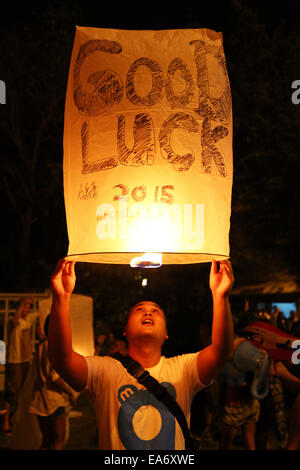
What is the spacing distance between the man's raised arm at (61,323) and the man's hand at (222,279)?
0.76m

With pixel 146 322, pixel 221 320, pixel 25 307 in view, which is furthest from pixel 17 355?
pixel 221 320

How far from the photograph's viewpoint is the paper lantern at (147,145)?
3.13 m

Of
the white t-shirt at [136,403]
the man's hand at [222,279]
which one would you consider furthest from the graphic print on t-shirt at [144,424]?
the man's hand at [222,279]

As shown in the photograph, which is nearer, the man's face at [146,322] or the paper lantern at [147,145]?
the paper lantern at [147,145]

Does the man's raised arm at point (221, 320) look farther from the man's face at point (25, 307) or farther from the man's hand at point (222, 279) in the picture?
the man's face at point (25, 307)

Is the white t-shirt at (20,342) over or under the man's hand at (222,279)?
under

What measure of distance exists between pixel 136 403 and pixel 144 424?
0.12 meters

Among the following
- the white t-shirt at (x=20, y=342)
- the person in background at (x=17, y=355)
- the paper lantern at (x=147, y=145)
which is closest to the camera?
the paper lantern at (x=147, y=145)

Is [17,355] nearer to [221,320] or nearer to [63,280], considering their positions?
[63,280]

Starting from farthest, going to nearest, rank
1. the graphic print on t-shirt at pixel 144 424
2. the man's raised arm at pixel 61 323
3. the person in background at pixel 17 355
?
the person in background at pixel 17 355
the graphic print on t-shirt at pixel 144 424
the man's raised arm at pixel 61 323

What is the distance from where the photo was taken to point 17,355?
10578mm

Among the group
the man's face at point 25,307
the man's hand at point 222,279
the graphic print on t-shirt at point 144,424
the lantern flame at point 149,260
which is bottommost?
the man's face at point 25,307

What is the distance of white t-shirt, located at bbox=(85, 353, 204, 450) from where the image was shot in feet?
11.2

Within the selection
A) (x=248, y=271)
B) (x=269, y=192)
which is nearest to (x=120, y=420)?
(x=269, y=192)
